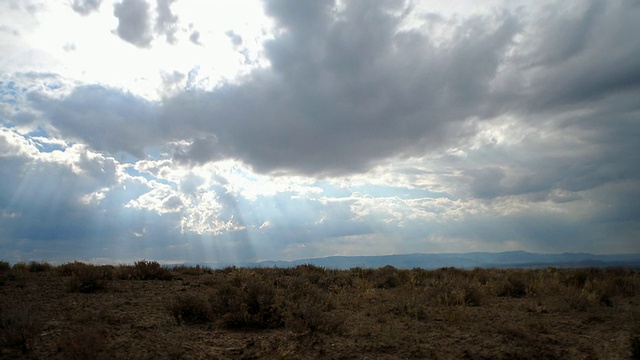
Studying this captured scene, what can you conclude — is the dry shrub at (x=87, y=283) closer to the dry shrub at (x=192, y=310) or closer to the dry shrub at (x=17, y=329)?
the dry shrub at (x=192, y=310)

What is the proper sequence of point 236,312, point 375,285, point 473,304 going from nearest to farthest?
point 236,312, point 473,304, point 375,285

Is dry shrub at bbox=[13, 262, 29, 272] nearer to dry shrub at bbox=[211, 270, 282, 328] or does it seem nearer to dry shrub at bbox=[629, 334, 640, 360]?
dry shrub at bbox=[211, 270, 282, 328]

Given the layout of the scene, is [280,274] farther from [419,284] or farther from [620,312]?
[620,312]

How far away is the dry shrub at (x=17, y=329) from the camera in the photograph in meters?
7.62

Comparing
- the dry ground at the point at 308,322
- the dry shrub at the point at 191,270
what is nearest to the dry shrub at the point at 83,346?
the dry ground at the point at 308,322

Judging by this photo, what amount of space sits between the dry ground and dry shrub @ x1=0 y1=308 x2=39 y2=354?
0.02 metres

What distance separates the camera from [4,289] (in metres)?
13.7

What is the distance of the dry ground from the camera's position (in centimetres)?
786

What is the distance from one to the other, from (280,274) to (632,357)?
13990 mm

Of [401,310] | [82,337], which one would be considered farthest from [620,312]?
[82,337]

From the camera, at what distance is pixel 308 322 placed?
9125 millimetres

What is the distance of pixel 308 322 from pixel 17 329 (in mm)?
5676

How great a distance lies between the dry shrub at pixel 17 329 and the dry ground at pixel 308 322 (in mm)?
21

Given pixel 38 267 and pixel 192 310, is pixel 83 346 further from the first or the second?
pixel 38 267
